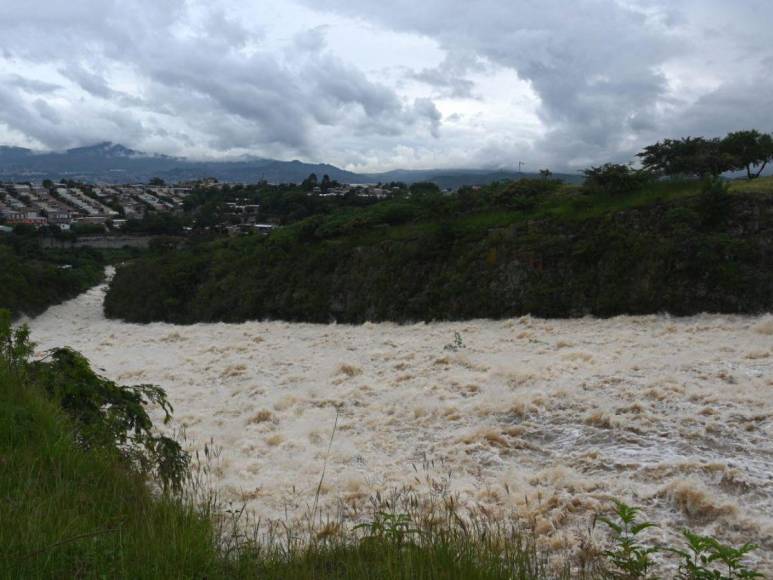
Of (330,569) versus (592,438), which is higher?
(330,569)

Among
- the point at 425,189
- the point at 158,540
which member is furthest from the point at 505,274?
the point at 425,189

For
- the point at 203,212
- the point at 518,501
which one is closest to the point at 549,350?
the point at 518,501

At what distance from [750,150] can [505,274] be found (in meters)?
8.64

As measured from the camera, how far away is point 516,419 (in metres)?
8.37

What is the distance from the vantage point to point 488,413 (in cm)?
870

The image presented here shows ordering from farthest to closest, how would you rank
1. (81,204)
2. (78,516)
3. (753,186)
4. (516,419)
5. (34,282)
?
1. (81,204)
2. (34,282)
3. (753,186)
4. (516,419)
5. (78,516)

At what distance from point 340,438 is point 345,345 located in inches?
270

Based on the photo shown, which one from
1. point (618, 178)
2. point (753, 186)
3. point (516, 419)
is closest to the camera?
point (516, 419)

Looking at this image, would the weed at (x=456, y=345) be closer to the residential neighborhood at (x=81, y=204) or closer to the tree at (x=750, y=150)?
the tree at (x=750, y=150)

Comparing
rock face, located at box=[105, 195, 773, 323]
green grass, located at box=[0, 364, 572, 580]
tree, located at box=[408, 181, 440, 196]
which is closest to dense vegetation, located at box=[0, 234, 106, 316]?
rock face, located at box=[105, 195, 773, 323]

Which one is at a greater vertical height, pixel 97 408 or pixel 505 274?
pixel 505 274

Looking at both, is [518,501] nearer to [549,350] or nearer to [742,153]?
[549,350]

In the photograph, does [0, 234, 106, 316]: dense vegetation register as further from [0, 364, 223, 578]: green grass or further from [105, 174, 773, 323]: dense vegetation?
[0, 364, 223, 578]: green grass

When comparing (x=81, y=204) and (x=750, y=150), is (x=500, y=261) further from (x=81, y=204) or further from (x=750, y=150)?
(x=81, y=204)
